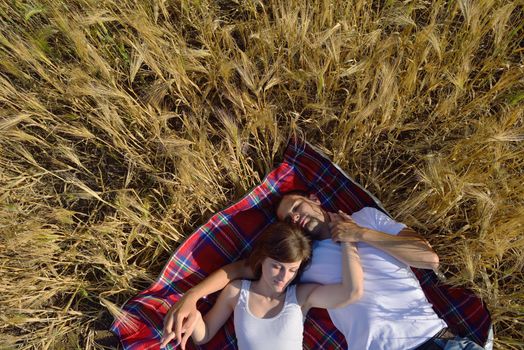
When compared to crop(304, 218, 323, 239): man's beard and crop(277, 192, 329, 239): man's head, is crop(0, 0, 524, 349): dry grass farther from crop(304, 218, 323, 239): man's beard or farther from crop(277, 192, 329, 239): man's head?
crop(304, 218, 323, 239): man's beard

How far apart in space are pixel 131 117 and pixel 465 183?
180cm

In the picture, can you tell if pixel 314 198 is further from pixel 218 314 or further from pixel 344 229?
pixel 218 314

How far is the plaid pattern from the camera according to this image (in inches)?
103

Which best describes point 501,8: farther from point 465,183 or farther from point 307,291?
point 307,291

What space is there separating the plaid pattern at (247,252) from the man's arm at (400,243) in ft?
0.90

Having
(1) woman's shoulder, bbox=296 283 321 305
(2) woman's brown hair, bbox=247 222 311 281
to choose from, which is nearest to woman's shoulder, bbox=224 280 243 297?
(2) woman's brown hair, bbox=247 222 311 281

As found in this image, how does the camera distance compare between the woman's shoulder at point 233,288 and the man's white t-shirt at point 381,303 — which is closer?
the man's white t-shirt at point 381,303

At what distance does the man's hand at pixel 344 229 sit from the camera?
8.05ft

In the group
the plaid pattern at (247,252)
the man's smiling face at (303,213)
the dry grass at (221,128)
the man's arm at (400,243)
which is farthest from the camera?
the plaid pattern at (247,252)

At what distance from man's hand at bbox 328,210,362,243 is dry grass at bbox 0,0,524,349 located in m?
0.30

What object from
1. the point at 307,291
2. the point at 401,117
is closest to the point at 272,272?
the point at 307,291

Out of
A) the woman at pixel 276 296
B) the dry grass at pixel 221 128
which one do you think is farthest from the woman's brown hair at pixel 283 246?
the dry grass at pixel 221 128

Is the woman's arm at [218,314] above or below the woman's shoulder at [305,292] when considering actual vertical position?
above

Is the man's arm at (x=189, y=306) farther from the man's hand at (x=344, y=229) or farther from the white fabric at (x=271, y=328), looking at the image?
the man's hand at (x=344, y=229)
